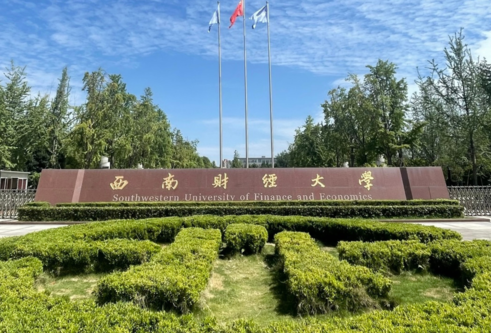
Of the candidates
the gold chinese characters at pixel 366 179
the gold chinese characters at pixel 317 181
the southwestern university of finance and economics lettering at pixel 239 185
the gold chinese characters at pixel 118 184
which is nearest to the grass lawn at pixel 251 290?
the southwestern university of finance and economics lettering at pixel 239 185

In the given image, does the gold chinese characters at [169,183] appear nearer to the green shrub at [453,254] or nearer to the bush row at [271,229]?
the bush row at [271,229]

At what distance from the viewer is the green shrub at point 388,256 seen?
420 centimetres

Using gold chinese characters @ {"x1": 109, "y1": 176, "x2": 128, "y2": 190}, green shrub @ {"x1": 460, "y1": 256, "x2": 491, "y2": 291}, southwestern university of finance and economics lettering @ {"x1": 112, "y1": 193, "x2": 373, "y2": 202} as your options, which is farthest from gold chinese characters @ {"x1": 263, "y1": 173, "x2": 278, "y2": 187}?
green shrub @ {"x1": 460, "y1": 256, "x2": 491, "y2": 291}

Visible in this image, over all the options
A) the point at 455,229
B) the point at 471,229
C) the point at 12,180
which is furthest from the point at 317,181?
the point at 12,180

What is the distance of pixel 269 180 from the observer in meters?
12.0

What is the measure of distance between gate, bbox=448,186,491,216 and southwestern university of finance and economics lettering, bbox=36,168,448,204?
128 cm

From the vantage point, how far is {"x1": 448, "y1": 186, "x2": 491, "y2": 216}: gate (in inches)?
481

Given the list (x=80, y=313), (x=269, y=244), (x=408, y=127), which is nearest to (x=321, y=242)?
(x=269, y=244)

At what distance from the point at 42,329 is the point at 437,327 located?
252 centimetres

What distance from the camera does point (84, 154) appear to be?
19.8m

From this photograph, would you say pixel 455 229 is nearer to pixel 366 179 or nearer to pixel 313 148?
pixel 366 179

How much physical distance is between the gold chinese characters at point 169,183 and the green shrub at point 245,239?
22.5 feet

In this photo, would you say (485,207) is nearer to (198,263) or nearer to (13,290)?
(198,263)

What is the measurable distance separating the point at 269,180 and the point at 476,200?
8152 millimetres
